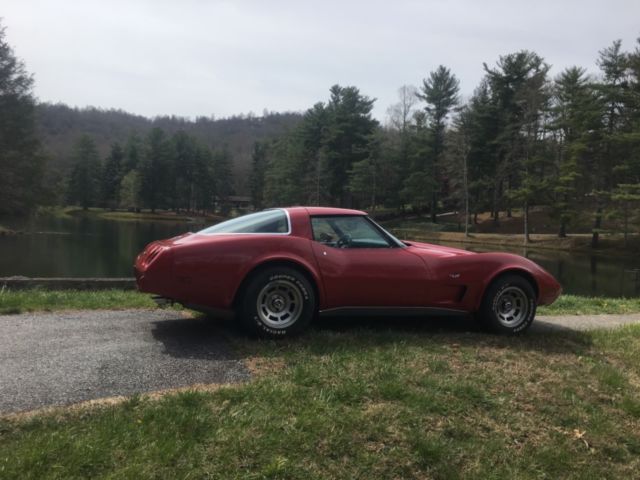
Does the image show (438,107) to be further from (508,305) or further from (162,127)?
(162,127)

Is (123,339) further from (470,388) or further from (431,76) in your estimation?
(431,76)

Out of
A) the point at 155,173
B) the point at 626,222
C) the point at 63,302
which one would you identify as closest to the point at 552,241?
the point at 626,222

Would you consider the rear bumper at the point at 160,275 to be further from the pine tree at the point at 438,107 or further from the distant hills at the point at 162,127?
the distant hills at the point at 162,127

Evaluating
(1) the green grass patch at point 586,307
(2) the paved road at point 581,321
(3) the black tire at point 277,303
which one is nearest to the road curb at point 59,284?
(3) the black tire at point 277,303

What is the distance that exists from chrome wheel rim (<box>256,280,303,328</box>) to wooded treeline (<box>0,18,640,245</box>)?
3527 centimetres

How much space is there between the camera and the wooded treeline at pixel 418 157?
4041cm

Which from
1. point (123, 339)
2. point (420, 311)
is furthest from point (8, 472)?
point (420, 311)

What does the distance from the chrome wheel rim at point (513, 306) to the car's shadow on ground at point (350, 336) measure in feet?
0.66

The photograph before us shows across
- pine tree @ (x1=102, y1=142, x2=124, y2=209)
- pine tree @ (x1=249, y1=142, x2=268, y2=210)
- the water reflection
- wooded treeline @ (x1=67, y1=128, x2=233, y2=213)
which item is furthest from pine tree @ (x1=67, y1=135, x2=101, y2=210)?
the water reflection

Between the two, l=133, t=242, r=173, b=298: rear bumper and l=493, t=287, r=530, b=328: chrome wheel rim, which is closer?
l=133, t=242, r=173, b=298: rear bumper

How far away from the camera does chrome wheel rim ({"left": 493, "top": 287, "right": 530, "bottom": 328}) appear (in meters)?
5.98

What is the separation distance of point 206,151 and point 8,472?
3764 inches

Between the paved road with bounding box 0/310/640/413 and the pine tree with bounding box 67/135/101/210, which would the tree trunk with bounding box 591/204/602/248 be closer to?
the paved road with bounding box 0/310/640/413

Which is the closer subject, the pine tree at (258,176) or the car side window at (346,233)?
the car side window at (346,233)
